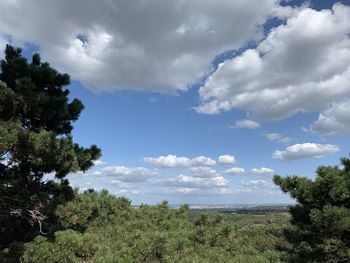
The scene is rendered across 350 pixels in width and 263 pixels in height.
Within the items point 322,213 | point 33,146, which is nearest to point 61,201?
point 33,146

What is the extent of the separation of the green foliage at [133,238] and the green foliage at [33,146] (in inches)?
26.6

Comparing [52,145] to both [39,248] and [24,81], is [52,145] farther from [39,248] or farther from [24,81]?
[39,248]

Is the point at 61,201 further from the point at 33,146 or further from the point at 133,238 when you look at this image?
the point at 133,238

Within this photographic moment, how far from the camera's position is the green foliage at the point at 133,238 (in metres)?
8.02

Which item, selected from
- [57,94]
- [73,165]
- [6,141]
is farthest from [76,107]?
[6,141]

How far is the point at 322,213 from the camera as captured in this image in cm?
646

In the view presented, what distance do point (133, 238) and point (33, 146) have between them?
5951 mm

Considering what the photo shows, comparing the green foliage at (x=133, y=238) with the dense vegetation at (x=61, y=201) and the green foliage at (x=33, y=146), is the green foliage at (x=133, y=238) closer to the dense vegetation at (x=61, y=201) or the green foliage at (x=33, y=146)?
the dense vegetation at (x=61, y=201)

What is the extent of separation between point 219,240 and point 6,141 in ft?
26.9

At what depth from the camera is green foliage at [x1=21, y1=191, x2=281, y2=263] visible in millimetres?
8023

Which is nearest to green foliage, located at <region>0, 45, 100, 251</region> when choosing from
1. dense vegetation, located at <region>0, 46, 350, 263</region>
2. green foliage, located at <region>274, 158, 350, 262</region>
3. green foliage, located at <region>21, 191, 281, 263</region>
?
dense vegetation, located at <region>0, 46, 350, 263</region>

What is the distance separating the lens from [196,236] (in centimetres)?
1232

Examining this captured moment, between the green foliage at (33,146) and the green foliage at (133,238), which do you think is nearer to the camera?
the green foliage at (33,146)

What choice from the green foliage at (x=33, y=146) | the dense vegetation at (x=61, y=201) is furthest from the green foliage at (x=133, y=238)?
the green foliage at (x=33, y=146)
